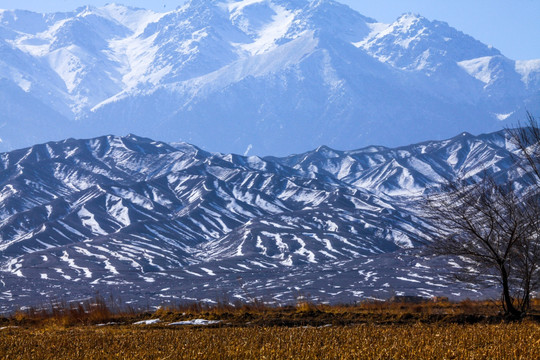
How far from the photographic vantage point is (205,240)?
486 ft

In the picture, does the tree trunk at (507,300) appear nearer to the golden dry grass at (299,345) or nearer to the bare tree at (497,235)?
the bare tree at (497,235)

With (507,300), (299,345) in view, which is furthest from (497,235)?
(299,345)

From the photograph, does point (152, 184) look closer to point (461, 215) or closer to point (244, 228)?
point (244, 228)

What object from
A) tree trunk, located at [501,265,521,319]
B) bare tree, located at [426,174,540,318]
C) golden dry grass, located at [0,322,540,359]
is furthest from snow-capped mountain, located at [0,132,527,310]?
golden dry grass, located at [0,322,540,359]

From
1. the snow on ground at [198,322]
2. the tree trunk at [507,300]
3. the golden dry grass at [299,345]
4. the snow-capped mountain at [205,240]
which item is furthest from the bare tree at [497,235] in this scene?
the snow-capped mountain at [205,240]

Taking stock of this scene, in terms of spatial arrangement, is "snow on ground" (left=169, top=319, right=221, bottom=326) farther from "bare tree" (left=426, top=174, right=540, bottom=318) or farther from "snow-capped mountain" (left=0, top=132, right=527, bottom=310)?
"snow-capped mountain" (left=0, top=132, right=527, bottom=310)

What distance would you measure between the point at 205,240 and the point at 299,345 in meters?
135

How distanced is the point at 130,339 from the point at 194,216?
143881 mm

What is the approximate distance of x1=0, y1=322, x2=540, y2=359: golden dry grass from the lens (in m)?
12.6

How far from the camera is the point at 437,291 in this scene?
284 ft

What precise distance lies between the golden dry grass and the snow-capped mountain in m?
57.3

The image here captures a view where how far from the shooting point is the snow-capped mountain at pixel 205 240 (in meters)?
96.8

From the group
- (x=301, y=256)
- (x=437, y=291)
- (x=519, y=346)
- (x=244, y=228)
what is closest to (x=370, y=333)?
(x=519, y=346)

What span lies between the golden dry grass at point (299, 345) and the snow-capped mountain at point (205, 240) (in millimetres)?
57282
